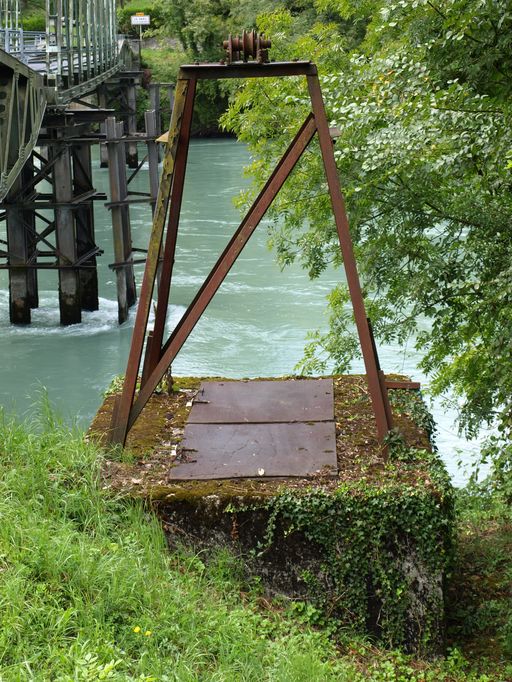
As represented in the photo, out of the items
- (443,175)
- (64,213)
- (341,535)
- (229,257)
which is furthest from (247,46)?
(64,213)

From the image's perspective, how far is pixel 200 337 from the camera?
16.7m

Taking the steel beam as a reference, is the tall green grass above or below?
below

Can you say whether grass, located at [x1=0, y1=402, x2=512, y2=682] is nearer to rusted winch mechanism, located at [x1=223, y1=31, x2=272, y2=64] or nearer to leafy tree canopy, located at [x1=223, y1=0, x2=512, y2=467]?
leafy tree canopy, located at [x1=223, y1=0, x2=512, y2=467]

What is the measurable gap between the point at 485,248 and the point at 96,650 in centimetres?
391

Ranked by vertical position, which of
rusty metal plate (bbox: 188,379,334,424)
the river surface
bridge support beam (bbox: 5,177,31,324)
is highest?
rusty metal plate (bbox: 188,379,334,424)

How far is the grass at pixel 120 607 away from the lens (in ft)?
14.6

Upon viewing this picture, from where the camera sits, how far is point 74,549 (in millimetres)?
5090

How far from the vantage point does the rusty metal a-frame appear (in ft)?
20.5

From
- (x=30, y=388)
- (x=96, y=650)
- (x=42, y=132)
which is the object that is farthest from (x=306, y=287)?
(x=96, y=650)

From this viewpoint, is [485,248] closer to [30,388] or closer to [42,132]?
[30,388]

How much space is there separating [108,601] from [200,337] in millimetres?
11882

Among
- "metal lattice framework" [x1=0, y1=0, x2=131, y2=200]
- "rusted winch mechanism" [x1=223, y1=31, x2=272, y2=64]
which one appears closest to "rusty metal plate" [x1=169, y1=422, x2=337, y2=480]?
"rusted winch mechanism" [x1=223, y1=31, x2=272, y2=64]

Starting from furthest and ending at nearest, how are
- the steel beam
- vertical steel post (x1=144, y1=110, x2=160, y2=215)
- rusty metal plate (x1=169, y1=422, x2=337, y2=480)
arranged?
vertical steel post (x1=144, y1=110, x2=160, y2=215) < the steel beam < rusty metal plate (x1=169, y1=422, x2=337, y2=480)

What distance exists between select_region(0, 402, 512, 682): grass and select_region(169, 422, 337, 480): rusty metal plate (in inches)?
22.2
